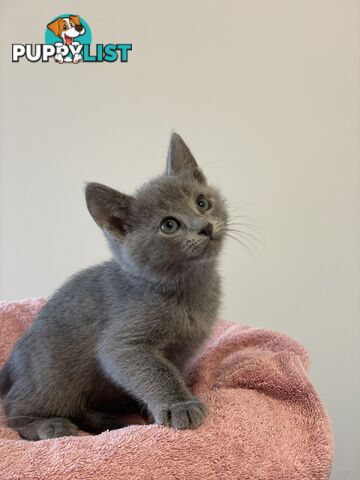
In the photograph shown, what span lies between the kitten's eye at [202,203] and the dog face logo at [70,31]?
95 cm

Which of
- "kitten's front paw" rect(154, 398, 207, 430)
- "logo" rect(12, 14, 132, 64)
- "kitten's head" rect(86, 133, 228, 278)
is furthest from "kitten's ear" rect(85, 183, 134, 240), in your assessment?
"logo" rect(12, 14, 132, 64)

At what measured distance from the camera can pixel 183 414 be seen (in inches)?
34.0

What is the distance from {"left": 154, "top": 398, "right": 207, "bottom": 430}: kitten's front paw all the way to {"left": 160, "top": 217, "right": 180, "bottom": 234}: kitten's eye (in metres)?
0.31

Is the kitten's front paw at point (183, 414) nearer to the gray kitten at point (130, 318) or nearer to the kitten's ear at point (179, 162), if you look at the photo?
→ the gray kitten at point (130, 318)

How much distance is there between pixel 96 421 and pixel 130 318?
0.81 feet

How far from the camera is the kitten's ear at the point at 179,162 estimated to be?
1142mm

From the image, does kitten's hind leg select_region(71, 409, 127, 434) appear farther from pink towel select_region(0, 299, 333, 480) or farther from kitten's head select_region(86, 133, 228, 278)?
kitten's head select_region(86, 133, 228, 278)

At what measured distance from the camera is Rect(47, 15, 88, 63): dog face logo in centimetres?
175

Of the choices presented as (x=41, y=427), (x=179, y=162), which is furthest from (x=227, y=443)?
(x=179, y=162)

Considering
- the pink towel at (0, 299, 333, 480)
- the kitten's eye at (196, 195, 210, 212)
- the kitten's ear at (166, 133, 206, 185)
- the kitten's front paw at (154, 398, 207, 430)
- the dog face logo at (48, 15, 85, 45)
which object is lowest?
the pink towel at (0, 299, 333, 480)

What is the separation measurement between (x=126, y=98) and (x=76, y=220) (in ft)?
1.48

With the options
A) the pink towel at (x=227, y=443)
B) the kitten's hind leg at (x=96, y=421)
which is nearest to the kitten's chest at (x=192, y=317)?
the pink towel at (x=227, y=443)

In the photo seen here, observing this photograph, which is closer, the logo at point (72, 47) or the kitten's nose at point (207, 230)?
the kitten's nose at point (207, 230)

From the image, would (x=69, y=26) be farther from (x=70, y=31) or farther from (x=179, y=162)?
(x=179, y=162)
